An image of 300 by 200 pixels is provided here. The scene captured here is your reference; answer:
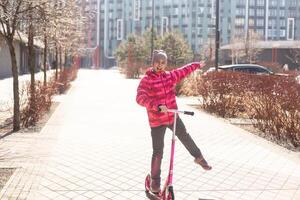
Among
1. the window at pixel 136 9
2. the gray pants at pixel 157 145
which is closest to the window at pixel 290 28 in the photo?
the window at pixel 136 9

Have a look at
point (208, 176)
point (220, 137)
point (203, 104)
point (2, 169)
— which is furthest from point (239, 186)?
point (203, 104)

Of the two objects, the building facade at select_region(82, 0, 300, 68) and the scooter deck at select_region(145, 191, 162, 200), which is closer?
the scooter deck at select_region(145, 191, 162, 200)

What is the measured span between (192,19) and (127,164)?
12513cm

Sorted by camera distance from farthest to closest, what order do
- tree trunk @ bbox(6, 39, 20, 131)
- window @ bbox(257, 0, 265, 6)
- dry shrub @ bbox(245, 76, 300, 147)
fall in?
1. window @ bbox(257, 0, 265, 6)
2. tree trunk @ bbox(6, 39, 20, 131)
3. dry shrub @ bbox(245, 76, 300, 147)

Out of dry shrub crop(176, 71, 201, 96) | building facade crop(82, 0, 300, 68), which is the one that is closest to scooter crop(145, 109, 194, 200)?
dry shrub crop(176, 71, 201, 96)

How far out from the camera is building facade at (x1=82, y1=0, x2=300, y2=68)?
12975 cm

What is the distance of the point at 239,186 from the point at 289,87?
4.14 m

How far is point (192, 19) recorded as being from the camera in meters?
130

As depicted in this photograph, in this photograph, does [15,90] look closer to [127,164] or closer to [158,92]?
[127,164]

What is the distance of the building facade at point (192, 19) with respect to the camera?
130 meters

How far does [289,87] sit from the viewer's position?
997 centimetres

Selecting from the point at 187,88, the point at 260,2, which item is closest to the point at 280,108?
the point at 187,88

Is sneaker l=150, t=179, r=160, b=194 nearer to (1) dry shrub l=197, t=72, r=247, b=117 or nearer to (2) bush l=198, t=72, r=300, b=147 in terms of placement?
(2) bush l=198, t=72, r=300, b=147

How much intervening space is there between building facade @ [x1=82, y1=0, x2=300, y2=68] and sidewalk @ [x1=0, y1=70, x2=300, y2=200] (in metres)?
117
